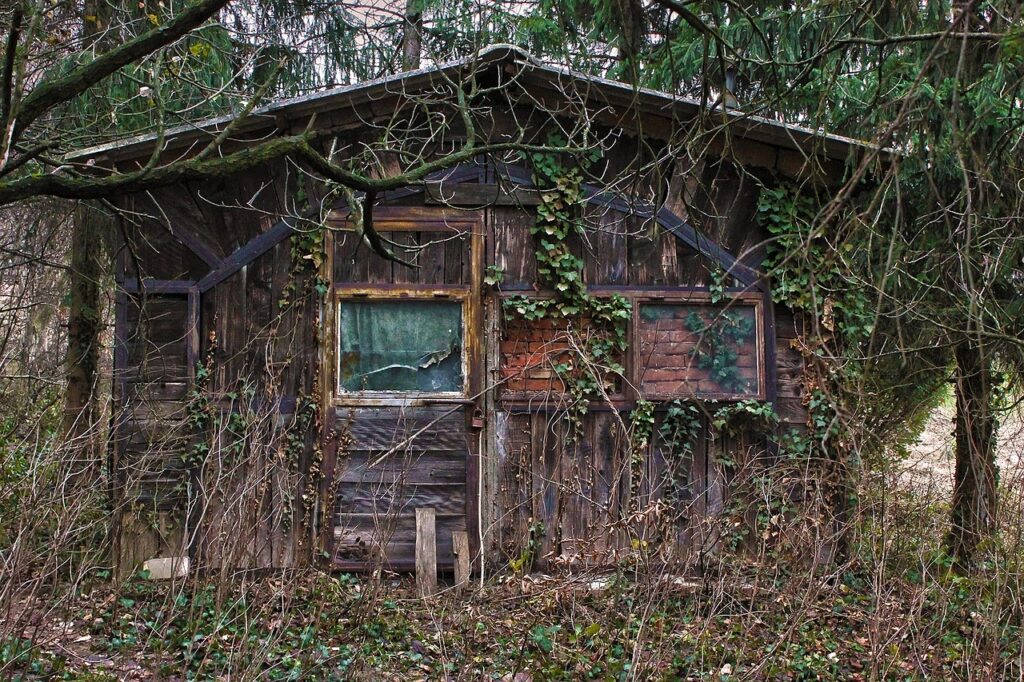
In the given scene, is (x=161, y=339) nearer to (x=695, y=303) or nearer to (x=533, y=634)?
(x=533, y=634)

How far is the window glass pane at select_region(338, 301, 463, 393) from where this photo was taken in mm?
7570

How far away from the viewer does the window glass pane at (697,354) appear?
300 inches

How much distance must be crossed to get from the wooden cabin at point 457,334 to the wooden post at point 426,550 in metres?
0.10

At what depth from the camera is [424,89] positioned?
300 inches

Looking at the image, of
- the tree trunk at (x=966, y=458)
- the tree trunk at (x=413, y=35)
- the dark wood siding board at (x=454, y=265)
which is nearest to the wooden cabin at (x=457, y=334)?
the dark wood siding board at (x=454, y=265)

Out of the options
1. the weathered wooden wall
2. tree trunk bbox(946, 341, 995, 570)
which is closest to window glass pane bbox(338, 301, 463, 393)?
the weathered wooden wall

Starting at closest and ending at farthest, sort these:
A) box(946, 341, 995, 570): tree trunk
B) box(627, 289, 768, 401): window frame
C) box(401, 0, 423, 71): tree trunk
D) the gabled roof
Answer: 1. box(946, 341, 995, 570): tree trunk
2. the gabled roof
3. box(627, 289, 768, 401): window frame
4. box(401, 0, 423, 71): tree trunk

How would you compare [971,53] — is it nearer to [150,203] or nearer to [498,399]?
[498,399]

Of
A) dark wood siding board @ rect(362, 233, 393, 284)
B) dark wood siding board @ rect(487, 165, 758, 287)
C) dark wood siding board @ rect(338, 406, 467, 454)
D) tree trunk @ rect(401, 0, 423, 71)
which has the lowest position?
dark wood siding board @ rect(338, 406, 467, 454)

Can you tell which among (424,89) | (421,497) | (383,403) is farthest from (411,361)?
(424,89)

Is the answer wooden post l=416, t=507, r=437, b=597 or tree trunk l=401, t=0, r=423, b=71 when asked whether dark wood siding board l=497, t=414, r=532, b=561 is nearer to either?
wooden post l=416, t=507, r=437, b=597

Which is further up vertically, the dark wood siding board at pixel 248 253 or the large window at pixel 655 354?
the dark wood siding board at pixel 248 253

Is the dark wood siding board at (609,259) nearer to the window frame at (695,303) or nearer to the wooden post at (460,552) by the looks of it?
the window frame at (695,303)

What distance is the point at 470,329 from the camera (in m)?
7.61
